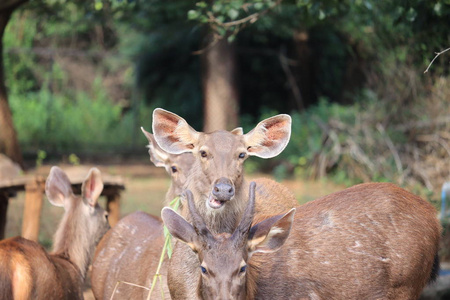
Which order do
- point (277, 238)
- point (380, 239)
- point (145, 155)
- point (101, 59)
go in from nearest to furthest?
1. point (277, 238)
2. point (380, 239)
3. point (145, 155)
4. point (101, 59)

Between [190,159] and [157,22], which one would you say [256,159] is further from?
[190,159]

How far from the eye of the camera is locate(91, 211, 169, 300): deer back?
5.36m

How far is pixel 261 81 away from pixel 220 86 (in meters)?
3.73

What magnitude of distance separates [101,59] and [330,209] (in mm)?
20869

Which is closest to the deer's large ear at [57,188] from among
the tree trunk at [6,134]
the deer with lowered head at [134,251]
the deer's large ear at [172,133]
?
the deer with lowered head at [134,251]

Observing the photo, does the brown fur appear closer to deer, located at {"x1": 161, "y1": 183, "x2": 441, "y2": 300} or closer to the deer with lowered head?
deer, located at {"x1": 161, "y1": 183, "x2": 441, "y2": 300}

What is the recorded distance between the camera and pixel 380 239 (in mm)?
4754

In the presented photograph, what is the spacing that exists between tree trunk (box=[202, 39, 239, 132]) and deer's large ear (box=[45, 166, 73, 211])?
9.34 meters

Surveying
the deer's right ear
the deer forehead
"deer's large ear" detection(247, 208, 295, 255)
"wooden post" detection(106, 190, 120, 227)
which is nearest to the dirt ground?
"wooden post" detection(106, 190, 120, 227)

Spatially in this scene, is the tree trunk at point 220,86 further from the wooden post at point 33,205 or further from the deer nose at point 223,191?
the deer nose at point 223,191

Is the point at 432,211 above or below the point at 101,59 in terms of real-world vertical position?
below

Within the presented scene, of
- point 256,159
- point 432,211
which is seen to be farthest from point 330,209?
point 256,159

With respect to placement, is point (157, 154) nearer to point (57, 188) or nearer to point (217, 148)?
point (57, 188)

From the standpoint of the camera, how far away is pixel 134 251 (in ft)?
19.0
